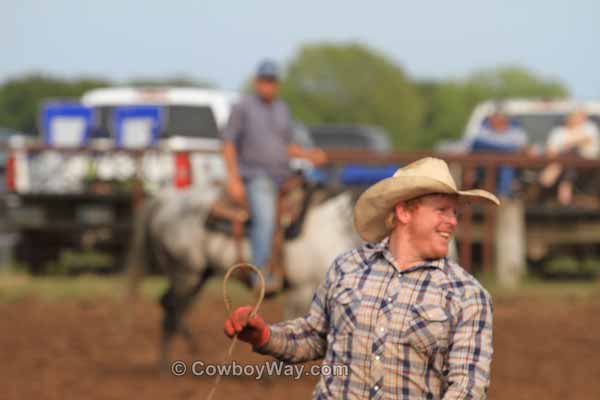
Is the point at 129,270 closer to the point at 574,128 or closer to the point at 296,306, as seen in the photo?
the point at 296,306

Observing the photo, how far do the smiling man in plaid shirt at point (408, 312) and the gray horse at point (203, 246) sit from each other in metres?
5.33

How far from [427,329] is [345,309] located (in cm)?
29

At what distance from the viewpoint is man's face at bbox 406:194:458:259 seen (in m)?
3.90

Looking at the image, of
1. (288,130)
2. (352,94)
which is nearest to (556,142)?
(288,130)

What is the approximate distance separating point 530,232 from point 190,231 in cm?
629

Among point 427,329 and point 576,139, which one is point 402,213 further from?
point 576,139

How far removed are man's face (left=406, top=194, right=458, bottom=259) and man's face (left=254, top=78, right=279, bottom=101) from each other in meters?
5.39

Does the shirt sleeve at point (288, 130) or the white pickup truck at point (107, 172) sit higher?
the shirt sleeve at point (288, 130)

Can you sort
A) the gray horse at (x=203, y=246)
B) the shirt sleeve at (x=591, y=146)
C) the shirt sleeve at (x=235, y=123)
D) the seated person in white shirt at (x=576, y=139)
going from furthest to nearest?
the shirt sleeve at (x=591, y=146) → the seated person in white shirt at (x=576, y=139) → the gray horse at (x=203, y=246) → the shirt sleeve at (x=235, y=123)

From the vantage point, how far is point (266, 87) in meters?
9.30

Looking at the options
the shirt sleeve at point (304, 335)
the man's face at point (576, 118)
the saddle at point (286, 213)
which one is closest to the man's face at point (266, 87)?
the saddle at point (286, 213)

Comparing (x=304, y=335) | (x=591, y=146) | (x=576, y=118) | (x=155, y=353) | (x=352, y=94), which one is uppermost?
(x=304, y=335)

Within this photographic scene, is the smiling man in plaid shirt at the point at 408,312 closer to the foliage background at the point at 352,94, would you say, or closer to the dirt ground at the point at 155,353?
the dirt ground at the point at 155,353

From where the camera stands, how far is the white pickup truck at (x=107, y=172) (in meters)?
14.9
